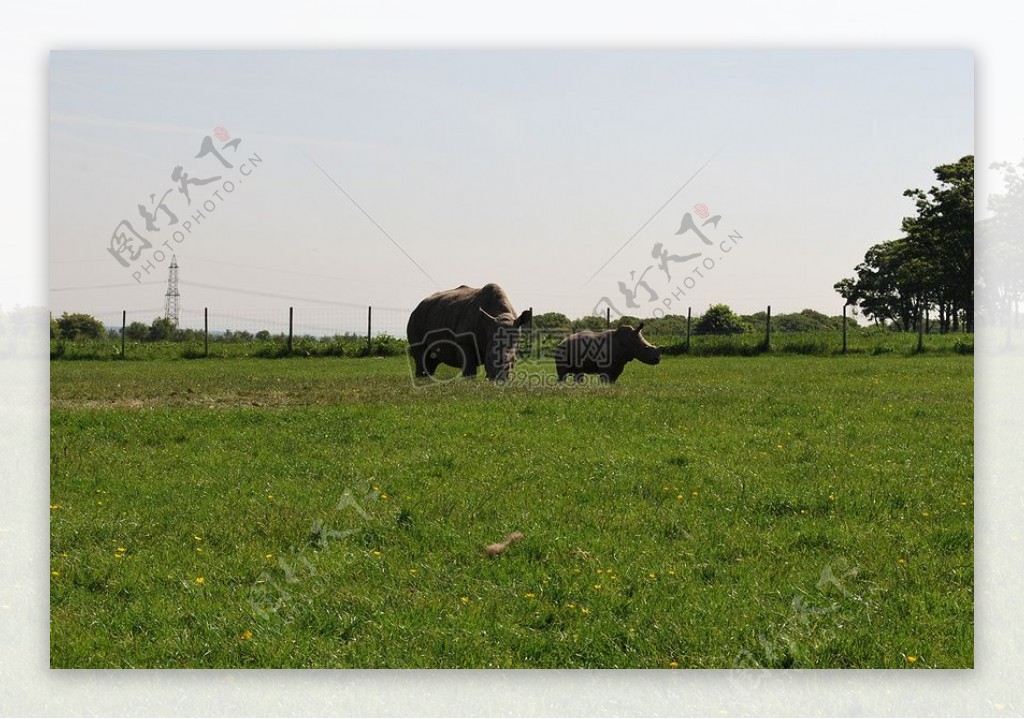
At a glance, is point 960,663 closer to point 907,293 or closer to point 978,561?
point 978,561

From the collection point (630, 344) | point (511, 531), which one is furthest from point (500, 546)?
point (630, 344)

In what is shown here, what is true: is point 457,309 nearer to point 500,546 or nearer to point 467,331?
point 467,331

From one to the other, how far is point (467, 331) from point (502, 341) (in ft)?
4.06

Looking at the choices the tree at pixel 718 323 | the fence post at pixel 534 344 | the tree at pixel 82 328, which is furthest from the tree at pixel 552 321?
the tree at pixel 82 328

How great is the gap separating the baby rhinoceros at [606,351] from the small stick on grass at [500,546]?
12584 mm

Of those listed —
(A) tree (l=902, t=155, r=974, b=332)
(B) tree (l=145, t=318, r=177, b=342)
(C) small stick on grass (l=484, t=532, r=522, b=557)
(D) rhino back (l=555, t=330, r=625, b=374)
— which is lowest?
(C) small stick on grass (l=484, t=532, r=522, b=557)

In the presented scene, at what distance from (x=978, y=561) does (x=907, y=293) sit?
3381cm

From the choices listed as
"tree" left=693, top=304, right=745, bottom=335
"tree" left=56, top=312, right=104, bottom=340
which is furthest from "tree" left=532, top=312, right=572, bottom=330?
"tree" left=56, top=312, right=104, bottom=340

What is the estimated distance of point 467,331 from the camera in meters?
20.6

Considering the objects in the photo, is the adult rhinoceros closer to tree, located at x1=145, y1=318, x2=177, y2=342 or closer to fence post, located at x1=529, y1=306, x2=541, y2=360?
fence post, located at x1=529, y1=306, x2=541, y2=360

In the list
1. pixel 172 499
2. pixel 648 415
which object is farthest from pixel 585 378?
pixel 172 499

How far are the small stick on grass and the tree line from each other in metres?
16.4

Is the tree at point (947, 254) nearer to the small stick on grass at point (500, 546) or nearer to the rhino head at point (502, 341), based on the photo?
the rhino head at point (502, 341)

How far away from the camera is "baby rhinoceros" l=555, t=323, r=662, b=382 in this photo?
2111 centimetres
